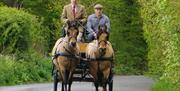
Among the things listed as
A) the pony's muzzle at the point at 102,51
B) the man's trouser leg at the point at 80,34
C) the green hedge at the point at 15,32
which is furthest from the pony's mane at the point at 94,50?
the green hedge at the point at 15,32

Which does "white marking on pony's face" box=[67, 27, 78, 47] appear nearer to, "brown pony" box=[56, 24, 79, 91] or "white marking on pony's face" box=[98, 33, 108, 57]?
"brown pony" box=[56, 24, 79, 91]

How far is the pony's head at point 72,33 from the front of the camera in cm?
1748

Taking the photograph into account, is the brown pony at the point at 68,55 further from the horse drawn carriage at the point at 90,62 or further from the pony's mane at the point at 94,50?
the pony's mane at the point at 94,50

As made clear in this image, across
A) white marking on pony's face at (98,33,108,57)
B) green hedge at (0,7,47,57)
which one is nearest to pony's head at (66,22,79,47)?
white marking on pony's face at (98,33,108,57)

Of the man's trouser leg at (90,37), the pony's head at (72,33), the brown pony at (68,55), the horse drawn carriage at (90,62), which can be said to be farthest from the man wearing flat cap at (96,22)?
the pony's head at (72,33)

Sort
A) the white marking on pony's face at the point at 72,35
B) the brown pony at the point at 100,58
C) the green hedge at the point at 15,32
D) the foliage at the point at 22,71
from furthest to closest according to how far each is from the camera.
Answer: the green hedge at the point at 15,32 → the foliage at the point at 22,71 → the brown pony at the point at 100,58 → the white marking on pony's face at the point at 72,35

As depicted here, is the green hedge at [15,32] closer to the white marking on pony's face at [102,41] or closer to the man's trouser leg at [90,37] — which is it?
the man's trouser leg at [90,37]

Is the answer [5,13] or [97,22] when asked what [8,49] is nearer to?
[5,13]

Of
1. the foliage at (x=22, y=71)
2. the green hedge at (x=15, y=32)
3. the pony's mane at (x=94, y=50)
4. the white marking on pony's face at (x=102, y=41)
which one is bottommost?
the foliage at (x=22, y=71)

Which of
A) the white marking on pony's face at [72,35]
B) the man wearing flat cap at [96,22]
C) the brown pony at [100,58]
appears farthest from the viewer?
the man wearing flat cap at [96,22]

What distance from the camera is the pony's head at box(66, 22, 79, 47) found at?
1748cm

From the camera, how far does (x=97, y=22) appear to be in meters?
18.7

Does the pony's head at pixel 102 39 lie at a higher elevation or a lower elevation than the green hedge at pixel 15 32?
higher

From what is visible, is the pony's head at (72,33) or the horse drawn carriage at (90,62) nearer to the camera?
the pony's head at (72,33)
